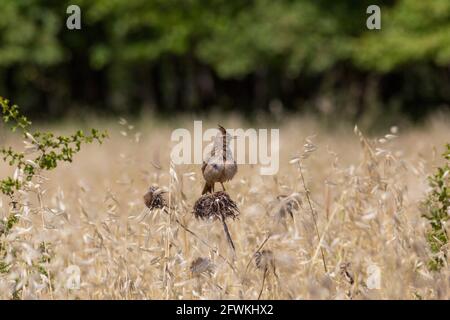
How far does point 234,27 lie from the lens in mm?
21344

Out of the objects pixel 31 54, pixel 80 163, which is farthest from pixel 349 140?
pixel 31 54

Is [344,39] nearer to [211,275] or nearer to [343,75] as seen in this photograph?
[343,75]

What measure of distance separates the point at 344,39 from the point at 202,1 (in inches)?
180

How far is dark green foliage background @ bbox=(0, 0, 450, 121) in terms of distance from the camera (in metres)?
19.5

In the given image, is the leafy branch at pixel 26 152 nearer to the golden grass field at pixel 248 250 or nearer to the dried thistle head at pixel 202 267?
the golden grass field at pixel 248 250

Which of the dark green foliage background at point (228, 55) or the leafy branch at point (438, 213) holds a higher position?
the dark green foliage background at point (228, 55)

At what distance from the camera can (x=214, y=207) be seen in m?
3.63

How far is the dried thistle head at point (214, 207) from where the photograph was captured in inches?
143

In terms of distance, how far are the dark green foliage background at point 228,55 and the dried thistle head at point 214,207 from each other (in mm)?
14515

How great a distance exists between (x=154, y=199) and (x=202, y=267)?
493 millimetres

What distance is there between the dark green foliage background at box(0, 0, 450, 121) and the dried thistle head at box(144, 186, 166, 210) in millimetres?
14460

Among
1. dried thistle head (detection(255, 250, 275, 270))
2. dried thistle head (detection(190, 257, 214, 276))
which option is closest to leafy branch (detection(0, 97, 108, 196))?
dried thistle head (detection(190, 257, 214, 276))

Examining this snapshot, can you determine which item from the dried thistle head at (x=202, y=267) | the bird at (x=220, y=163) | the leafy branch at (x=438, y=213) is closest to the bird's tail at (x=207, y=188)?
the bird at (x=220, y=163)

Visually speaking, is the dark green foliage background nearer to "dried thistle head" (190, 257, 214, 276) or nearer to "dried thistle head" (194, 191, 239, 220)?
"dried thistle head" (194, 191, 239, 220)
